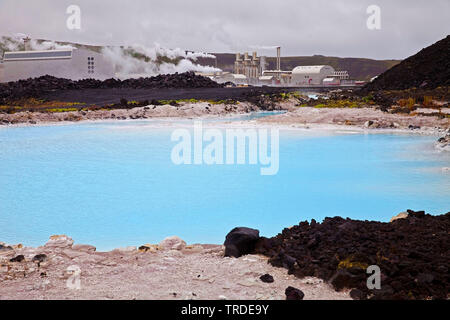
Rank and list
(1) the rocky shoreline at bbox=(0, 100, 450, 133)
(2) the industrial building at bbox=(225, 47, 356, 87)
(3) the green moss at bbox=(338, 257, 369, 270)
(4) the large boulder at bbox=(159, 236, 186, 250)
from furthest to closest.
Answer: (2) the industrial building at bbox=(225, 47, 356, 87) < (1) the rocky shoreline at bbox=(0, 100, 450, 133) < (4) the large boulder at bbox=(159, 236, 186, 250) < (3) the green moss at bbox=(338, 257, 369, 270)

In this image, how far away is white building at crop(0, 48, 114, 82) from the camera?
66.8m

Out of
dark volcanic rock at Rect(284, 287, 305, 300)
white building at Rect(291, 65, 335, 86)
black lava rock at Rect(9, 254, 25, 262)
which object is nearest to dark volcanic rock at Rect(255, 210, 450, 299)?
dark volcanic rock at Rect(284, 287, 305, 300)

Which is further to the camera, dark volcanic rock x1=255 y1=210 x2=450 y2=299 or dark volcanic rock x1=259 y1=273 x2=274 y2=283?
dark volcanic rock x1=259 y1=273 x2=274 y2=283

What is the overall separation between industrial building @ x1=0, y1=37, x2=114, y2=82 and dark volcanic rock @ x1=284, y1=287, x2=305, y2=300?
221 feet

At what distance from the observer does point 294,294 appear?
179 inches

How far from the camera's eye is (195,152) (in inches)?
750

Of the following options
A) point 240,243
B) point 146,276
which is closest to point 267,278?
point 240,243

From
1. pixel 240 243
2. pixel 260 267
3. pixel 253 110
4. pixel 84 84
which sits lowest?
pixel 260 267

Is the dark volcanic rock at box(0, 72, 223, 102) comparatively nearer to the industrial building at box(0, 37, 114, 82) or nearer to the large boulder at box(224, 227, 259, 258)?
the industrial building at box(0, 37, 114, 82)

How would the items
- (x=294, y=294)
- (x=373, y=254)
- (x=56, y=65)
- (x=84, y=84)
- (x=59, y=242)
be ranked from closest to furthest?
(x=294, y=294), (x=373, y=254), (x=59, y=242), (x=84, y=84), (x=56, y=65)

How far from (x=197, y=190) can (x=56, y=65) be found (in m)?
60.8

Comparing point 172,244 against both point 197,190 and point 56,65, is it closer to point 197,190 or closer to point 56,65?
point 197,190

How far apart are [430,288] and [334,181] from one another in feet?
28.3
